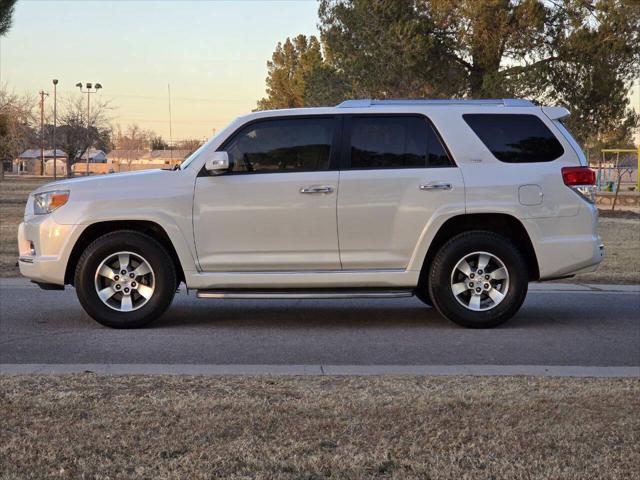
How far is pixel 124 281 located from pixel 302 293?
1590 mm

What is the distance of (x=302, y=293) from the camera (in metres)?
8.30

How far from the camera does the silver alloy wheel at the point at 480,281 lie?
8367mm

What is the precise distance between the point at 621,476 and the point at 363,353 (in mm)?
3406

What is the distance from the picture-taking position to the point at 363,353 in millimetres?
7320


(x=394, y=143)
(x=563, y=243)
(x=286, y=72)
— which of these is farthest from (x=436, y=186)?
(x=286, y=72)

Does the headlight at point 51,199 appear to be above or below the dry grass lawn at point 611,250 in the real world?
above

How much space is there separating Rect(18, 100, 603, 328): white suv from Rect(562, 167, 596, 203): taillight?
2 centimetres

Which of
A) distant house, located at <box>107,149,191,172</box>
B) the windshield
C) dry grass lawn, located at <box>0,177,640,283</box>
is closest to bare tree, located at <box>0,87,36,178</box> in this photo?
dry grass lawn, located at <box>0,177,640,283</box>

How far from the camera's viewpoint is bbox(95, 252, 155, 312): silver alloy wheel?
829 cm

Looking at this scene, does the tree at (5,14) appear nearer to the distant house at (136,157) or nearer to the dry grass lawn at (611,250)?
the dry grass lawn at (611,250)

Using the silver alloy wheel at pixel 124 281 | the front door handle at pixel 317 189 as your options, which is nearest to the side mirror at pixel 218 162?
the front door handle at pixel 317 189

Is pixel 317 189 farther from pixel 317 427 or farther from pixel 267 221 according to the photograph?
pixel 317 427

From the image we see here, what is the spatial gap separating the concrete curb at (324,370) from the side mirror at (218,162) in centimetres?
210

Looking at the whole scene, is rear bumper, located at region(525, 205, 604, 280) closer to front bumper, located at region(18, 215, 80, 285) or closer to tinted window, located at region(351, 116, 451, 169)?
tinted window, located at region(351, 116, 451, 169)
